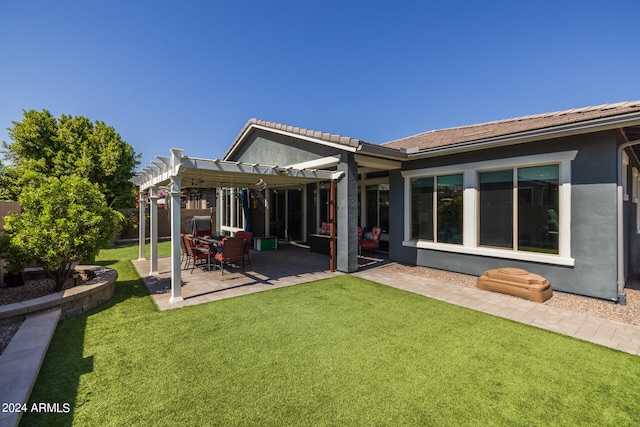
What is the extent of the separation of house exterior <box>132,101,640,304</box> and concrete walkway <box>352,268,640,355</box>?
1.35 m

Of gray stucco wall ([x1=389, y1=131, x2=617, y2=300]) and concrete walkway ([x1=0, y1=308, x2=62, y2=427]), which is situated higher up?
gray stucco wall ([x1=389, y1=131, x2=617, y2=300])

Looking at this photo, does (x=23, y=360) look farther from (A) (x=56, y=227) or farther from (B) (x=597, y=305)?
(B) (x=597, y=305)

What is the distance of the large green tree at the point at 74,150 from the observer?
1502 centimetres

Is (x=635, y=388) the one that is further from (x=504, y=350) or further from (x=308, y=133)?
(x=308, y=133)

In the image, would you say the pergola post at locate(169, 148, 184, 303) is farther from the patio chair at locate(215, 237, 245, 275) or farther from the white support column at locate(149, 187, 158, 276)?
the white support column at locate(149, 187, 158, 276)

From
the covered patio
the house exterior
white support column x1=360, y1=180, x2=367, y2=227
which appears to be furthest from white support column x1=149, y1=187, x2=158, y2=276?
white support column x1=360, y1=180, x2=367, y2=227

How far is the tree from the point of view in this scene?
484cm

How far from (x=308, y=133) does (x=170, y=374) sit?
739 centimetres

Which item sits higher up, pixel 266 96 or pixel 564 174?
pixel 266 96

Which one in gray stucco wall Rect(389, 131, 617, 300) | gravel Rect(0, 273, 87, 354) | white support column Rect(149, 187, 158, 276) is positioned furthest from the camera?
white support column Rect(149, 187, 158, 276)

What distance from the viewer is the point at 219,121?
1769cm

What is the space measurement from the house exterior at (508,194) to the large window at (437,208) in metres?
0.03

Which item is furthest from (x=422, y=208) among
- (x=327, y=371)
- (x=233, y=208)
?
(x=233, y=208)

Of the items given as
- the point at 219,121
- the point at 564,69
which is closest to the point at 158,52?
the point at 219,121
